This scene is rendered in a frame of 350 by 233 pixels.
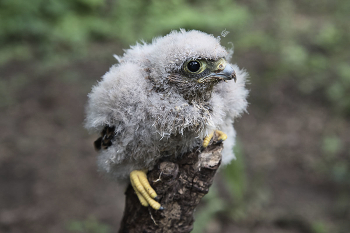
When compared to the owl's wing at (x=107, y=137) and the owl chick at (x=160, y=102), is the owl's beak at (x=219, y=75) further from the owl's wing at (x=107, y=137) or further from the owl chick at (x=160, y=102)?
the owl's wing at (x=107, y=137)

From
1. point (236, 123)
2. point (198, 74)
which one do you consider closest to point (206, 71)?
point (198, 74)

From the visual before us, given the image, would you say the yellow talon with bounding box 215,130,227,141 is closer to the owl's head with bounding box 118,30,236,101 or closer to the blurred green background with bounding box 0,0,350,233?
the owl's head with bounding box 118,30,236,101

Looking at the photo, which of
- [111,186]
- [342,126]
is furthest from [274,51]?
[111,186]

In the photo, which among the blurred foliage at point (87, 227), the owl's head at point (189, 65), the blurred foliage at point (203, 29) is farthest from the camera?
the blurred foliage at point (203, 29)

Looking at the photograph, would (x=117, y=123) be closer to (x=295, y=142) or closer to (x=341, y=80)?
(x=295, y=142)

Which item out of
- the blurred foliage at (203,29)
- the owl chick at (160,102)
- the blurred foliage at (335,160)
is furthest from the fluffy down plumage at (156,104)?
the blurred foliage at (203,29)

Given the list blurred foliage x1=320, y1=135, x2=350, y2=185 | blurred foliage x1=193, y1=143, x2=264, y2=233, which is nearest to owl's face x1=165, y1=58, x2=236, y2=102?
blurred foliage x1=193, y1=143, x2=264, y2=233
